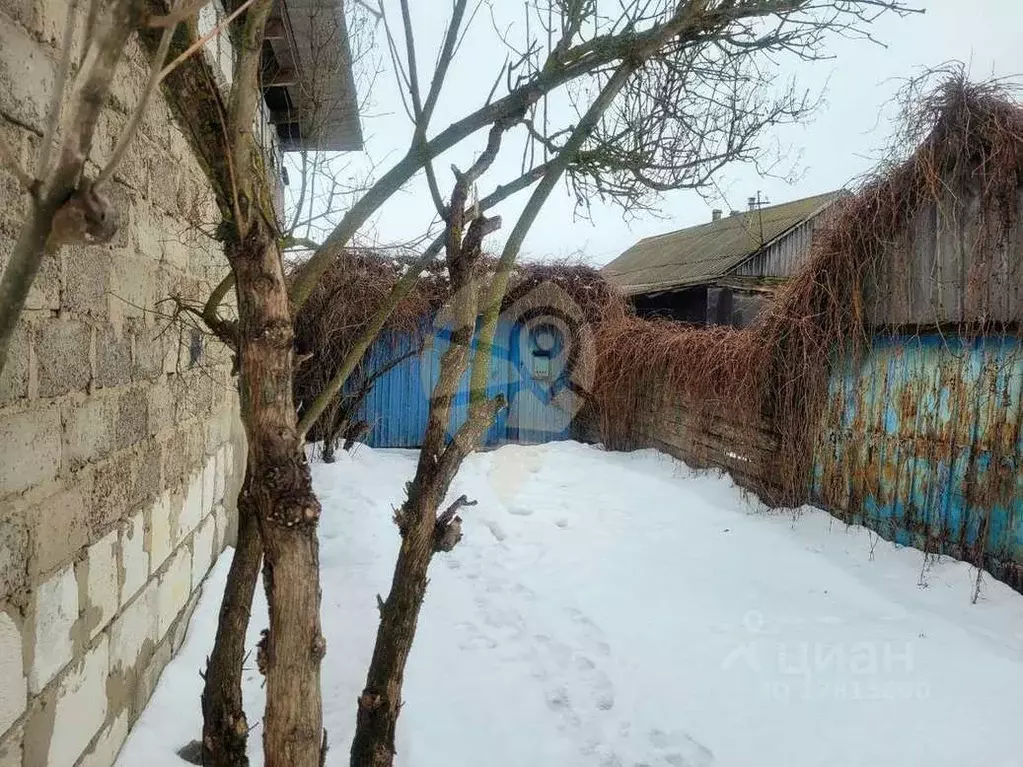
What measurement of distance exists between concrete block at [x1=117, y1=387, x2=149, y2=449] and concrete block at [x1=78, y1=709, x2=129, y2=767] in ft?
3.01

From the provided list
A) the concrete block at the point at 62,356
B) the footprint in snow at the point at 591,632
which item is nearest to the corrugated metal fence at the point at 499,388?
the footprint in snow at the point at 591,632

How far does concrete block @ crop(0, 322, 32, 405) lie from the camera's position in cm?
143

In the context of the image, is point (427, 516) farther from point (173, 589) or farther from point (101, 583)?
point (173, 589)

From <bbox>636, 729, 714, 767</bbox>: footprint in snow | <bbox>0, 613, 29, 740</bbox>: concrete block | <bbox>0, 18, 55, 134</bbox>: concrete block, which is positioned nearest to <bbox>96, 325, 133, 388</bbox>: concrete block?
<bbox>0, 18, 55, 134</bbox>: concrete block

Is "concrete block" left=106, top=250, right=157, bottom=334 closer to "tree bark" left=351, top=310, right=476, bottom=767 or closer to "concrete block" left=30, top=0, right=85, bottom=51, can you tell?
"concrete block" left=30, top=0, right=85, bottom=51

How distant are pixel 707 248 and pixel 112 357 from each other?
451 inches

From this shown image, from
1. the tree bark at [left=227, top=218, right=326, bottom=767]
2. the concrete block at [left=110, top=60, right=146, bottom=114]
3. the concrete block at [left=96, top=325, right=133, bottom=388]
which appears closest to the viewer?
the tree bark at [left=227, top=218, right=326, bottom=767]

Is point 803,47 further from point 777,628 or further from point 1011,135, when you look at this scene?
point 777,628

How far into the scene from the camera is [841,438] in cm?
492

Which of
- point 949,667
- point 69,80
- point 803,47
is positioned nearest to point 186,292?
point 69,80

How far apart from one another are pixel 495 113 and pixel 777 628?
3170 mm

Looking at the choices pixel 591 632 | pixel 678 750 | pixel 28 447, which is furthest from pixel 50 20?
pixel 591 632

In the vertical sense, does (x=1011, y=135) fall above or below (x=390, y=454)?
above

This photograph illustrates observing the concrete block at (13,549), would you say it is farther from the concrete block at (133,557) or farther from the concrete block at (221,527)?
the concrete block at (221,527)
